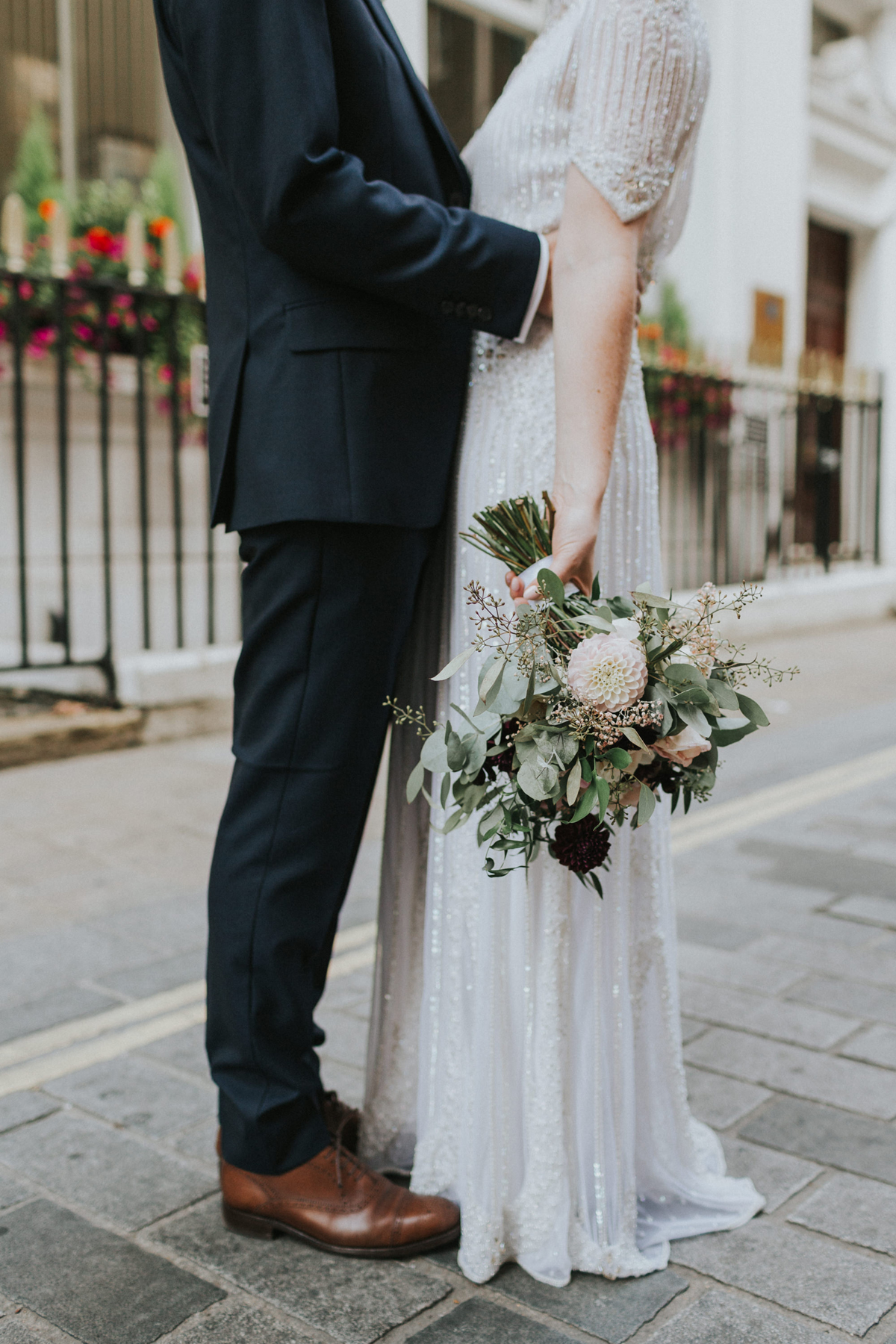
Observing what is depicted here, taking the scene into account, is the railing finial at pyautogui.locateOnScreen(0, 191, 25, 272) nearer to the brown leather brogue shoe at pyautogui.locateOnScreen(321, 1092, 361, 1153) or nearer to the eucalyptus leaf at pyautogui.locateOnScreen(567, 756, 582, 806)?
the brown leather brogue shoe at pyautogui.locateOnScreen(321, 1092, 361, 1153)

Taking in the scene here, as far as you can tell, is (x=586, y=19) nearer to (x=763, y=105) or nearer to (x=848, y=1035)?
(x=848, y=1035)

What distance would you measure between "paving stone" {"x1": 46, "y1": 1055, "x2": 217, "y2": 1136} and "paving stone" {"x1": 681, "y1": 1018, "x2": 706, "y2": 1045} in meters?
0.94

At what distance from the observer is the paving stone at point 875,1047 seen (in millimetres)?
2396

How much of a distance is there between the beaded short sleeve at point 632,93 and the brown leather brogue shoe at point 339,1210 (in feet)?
4.58

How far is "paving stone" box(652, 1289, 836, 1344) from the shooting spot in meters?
1.56

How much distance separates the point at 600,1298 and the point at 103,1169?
84cm

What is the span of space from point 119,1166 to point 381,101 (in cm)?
167

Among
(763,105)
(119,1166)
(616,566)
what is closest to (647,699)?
(616,566)

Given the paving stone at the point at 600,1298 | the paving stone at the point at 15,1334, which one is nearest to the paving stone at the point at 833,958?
the paving stone at the point at 600,1298

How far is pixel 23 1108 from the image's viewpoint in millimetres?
2217

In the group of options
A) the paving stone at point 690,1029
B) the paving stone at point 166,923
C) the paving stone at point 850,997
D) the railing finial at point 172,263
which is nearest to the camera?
the paving stone at point 690,1029

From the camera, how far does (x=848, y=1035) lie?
8.23 feet

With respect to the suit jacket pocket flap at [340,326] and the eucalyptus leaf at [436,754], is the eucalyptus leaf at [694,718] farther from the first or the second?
the suit jacket pocket flap at [340,326]

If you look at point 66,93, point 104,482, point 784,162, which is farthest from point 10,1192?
point 784,162
